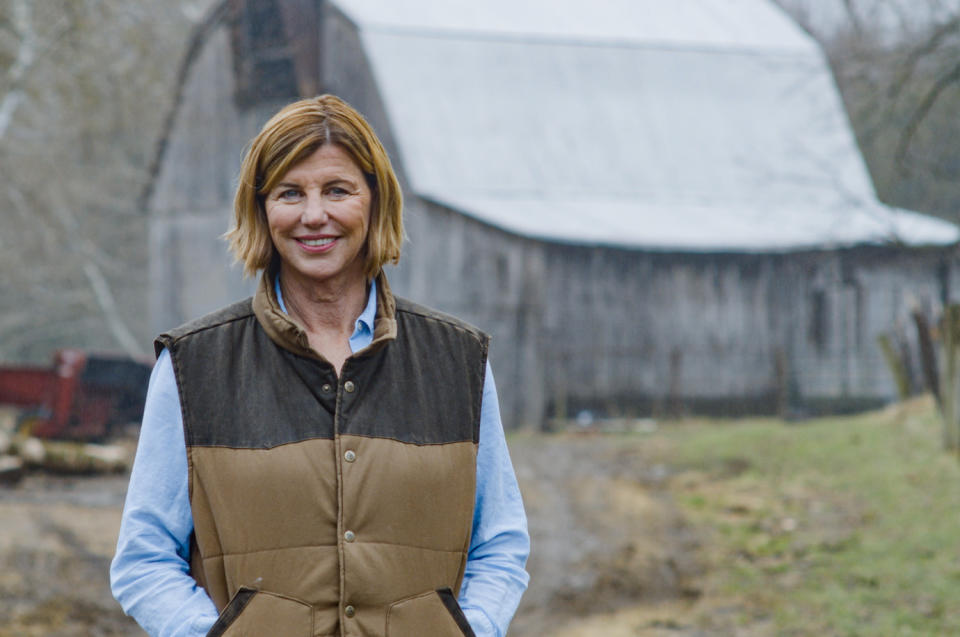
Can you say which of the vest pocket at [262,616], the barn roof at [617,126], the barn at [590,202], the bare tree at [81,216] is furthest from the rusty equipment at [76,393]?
the vest pocket at [262,616]

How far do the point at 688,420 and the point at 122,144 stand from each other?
55.3 ft

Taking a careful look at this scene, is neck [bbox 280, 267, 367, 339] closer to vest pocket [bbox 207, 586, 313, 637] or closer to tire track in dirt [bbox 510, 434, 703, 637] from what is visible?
vest pocket [bbox 207, 586, 313, 637]

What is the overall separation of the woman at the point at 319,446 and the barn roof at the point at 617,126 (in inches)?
597

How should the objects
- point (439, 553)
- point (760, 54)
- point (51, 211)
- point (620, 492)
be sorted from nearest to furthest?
point (439, 553)
point (620, 492)
point (760, 54)
point (51, 211)

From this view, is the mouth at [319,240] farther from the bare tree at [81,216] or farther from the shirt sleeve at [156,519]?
the bare tree at [81,216]

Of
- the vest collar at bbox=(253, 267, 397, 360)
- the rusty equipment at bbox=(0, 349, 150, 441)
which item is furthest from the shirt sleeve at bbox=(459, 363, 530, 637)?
the rusty equipment at bbox=(0, 349, 150, 441)

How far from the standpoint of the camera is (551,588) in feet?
27.5

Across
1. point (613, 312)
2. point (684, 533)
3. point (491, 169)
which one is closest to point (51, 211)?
point (491, 169)

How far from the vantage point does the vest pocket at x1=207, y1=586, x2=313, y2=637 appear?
2172 millimetres

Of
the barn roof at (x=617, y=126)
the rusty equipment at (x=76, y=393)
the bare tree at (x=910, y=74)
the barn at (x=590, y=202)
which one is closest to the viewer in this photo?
the bare tree at (x=910, y=74)

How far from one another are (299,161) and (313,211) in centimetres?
10

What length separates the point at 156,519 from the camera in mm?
2258

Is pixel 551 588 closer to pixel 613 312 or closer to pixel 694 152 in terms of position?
pixel 613 312

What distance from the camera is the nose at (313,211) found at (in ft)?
7.79
